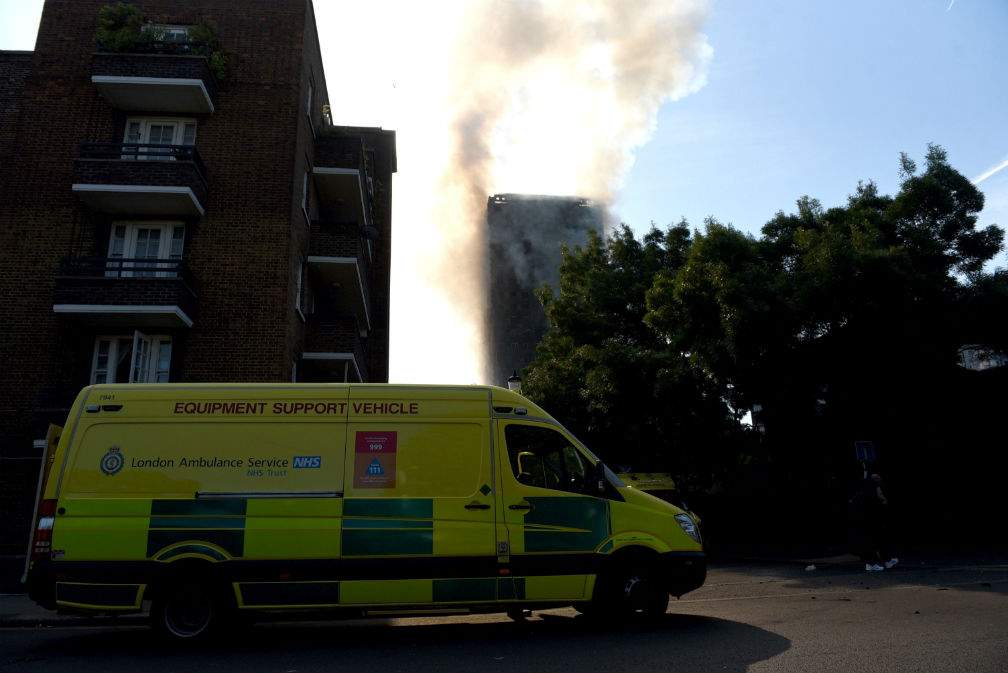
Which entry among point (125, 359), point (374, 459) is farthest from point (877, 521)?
point (125, 359)

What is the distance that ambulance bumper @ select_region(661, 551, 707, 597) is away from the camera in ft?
24.6

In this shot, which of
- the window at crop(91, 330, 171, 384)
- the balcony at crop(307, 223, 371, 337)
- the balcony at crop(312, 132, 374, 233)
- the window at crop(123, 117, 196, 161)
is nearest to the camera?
the window at crop(91, 330, 171, 384)

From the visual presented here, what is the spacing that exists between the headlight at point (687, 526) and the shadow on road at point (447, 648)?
2.90 ft

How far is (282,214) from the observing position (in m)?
17.5

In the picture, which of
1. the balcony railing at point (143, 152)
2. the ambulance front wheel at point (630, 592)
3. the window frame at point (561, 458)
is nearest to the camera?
the ambulance front wheel at point (630, 592)

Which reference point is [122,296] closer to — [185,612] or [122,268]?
[122,268]

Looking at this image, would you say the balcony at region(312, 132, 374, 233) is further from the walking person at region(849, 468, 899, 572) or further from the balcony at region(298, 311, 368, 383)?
the walking person at region(849, 468, 899, 572)

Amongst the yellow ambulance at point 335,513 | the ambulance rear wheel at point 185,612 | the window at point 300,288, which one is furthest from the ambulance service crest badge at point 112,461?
the window at point 300,288

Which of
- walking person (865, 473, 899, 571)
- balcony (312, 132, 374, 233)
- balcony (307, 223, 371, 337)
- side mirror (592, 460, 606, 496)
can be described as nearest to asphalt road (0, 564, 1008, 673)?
side mirror (592, 460, 606, 496)

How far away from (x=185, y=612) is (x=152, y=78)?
14.3m

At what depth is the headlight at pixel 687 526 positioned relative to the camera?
772 cm

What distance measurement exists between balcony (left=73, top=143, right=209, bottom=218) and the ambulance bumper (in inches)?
540

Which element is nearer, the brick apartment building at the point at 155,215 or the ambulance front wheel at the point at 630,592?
the ambulance front wheel at the point at 630,592

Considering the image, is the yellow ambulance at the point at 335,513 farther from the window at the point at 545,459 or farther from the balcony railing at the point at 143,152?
the balcony railing at the point at 143,152
